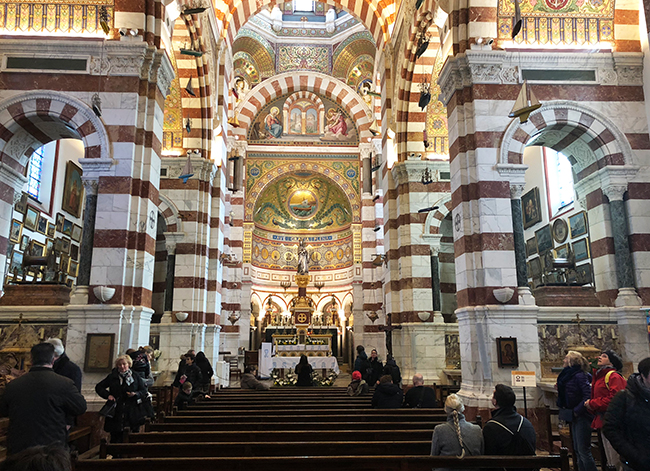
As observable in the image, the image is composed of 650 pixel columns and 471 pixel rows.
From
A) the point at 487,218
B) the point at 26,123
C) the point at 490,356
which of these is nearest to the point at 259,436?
the point at 490,356

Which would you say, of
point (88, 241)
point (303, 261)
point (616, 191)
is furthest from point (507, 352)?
point (303, 261)

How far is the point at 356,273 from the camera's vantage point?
25.4 meters

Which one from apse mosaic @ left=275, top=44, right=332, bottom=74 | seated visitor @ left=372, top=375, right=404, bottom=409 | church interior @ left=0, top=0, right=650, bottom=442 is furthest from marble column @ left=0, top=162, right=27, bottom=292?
apse mosaic @ left=275, top=44, right=332, bottom=74

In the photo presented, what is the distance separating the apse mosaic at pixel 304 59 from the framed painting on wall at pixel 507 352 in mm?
19580

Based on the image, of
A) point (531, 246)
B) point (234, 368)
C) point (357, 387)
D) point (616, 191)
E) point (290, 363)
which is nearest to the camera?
point (616, 191)

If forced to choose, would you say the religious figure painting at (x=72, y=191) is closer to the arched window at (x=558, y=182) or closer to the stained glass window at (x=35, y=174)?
the stained glass window at (x=35, y=174)

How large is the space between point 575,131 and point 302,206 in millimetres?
20040

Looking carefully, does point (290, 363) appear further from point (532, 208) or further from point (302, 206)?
point (302, 206)

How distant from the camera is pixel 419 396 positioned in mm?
7723

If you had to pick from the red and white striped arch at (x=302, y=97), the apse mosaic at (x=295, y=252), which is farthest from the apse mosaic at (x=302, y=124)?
the apse mosaic at (x=295, y=252)

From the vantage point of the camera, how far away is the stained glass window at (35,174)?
581 inches

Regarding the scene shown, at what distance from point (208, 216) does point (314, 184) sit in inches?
585

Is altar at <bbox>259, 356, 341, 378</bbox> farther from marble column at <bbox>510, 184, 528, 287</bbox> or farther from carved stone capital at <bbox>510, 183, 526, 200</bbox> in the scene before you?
carved stone capital at <bbox>510, 183, 526, 200</bbox>

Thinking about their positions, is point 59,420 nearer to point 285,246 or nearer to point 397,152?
point 397,152
